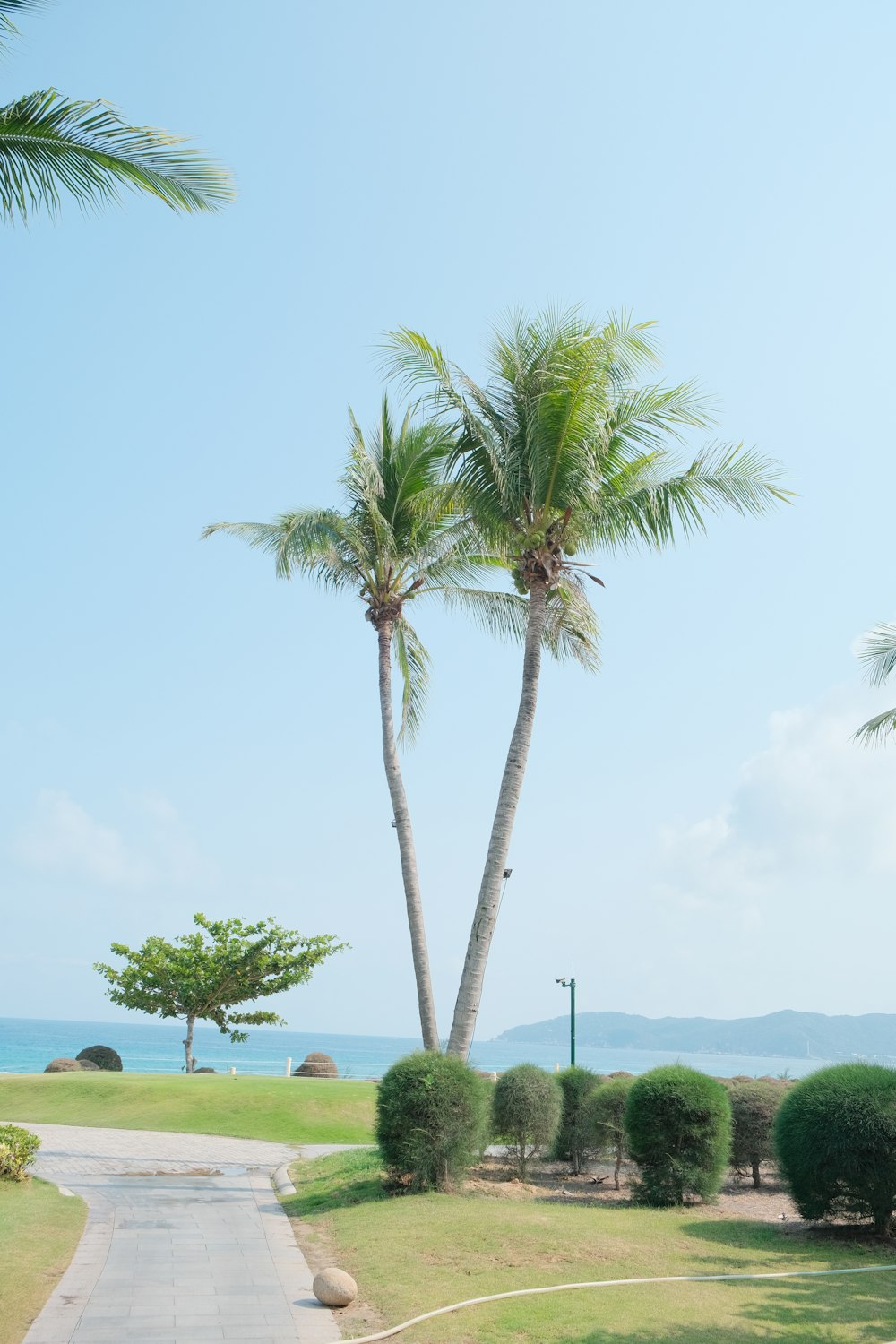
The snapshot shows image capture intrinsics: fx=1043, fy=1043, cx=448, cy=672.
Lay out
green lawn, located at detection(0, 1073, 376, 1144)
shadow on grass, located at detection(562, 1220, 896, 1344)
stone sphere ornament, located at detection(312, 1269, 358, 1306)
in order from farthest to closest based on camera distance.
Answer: green lawn, located at detection(0, 1073, 376, 1144)
stone sphere ornament, located at detection(312, 1269, 358, 1306)
shadow on grass, located at detection(562, 1220, 896, 1344)

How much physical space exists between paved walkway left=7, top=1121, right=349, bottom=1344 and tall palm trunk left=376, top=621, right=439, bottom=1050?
325 cm

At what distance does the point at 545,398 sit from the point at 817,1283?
11045 millimetres

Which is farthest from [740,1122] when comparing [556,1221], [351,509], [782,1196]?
[351,509]

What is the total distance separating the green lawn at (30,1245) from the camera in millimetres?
7754

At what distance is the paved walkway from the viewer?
24.6 feet

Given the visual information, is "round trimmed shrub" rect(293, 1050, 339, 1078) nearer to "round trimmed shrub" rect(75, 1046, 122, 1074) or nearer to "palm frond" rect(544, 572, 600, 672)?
"round trimmed shrub" rect(75, 1046, 122, 1074)

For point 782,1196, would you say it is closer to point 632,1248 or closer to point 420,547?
point 632,1248

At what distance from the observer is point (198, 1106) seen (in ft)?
76.6

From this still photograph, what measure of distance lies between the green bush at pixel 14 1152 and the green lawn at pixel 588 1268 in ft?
11.5

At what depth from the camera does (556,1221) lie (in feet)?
35.8

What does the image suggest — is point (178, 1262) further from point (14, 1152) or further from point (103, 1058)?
point (103, 1058)

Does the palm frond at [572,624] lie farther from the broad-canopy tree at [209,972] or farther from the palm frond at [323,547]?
the broad-canopy tree at [209,972]

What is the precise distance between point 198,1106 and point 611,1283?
17.0m

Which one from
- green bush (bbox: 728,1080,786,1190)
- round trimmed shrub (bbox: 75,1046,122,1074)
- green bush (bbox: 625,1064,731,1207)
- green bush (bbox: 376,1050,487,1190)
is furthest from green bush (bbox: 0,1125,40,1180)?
round trimmed shrub (bbox: 75,1046,122,1074)
